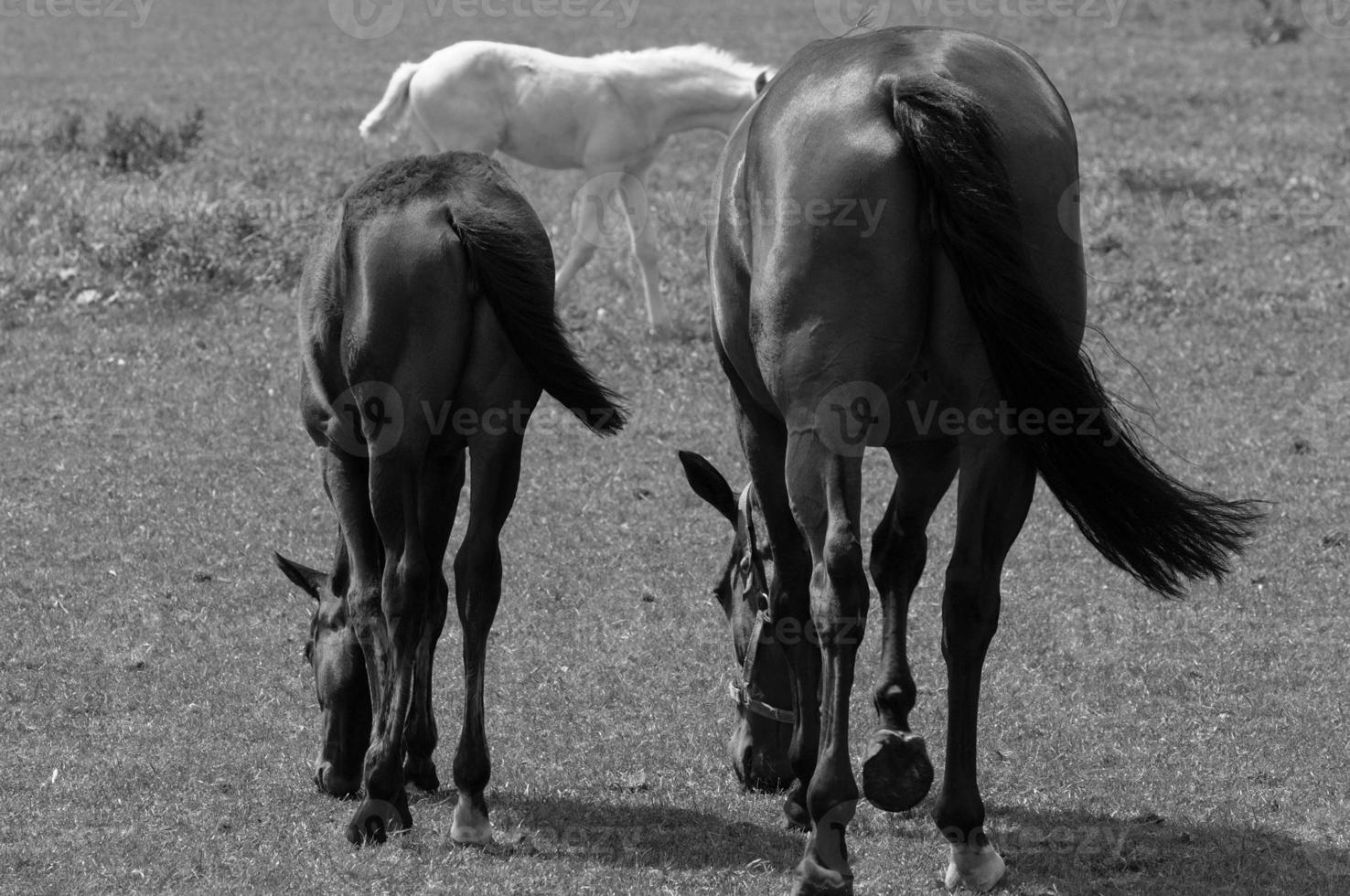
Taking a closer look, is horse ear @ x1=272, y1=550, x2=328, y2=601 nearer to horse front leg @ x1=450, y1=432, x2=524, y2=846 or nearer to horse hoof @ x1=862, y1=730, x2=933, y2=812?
horse front leg @ x1=450, y1=432, x2=524, y2=846

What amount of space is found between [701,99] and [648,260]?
1.43m

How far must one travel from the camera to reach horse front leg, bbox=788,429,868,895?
4.23 meters

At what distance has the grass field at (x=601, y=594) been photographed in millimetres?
4996

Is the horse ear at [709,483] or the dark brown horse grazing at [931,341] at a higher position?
the dark brown horse grazing at [931,341]

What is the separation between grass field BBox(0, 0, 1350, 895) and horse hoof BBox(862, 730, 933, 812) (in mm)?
524

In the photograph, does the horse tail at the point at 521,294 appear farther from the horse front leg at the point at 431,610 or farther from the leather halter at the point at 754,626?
the leather halter at the point at 754,626

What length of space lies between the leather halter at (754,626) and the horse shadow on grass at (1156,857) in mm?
808

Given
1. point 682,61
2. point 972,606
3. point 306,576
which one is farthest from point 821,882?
point 682,61

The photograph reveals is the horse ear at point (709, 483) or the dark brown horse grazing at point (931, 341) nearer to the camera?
the dark brown horse grazing at point (931, 341)

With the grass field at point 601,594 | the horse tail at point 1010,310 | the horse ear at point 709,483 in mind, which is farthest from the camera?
the horse ear at point 709,483

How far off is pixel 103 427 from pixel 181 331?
1.76m

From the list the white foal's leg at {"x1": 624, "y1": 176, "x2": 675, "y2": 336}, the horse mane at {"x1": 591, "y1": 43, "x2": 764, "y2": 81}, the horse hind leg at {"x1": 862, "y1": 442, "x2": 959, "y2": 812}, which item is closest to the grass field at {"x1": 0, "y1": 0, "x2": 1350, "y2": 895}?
the white foal's leg at {"x1": 624, "y1": 176, "x2": 675, "y2": 336}

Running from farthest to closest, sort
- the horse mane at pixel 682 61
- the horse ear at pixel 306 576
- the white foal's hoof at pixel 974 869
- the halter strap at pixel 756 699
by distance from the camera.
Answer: the horse mane at pixel 682 61 < the horse ear at pixel 306 576 < the halter strap at pixel 756 699 < the white foal's hoof at pixel 974 869

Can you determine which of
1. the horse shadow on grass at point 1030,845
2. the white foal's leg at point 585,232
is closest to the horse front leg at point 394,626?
the horse shadow on grass at point 1030,845
